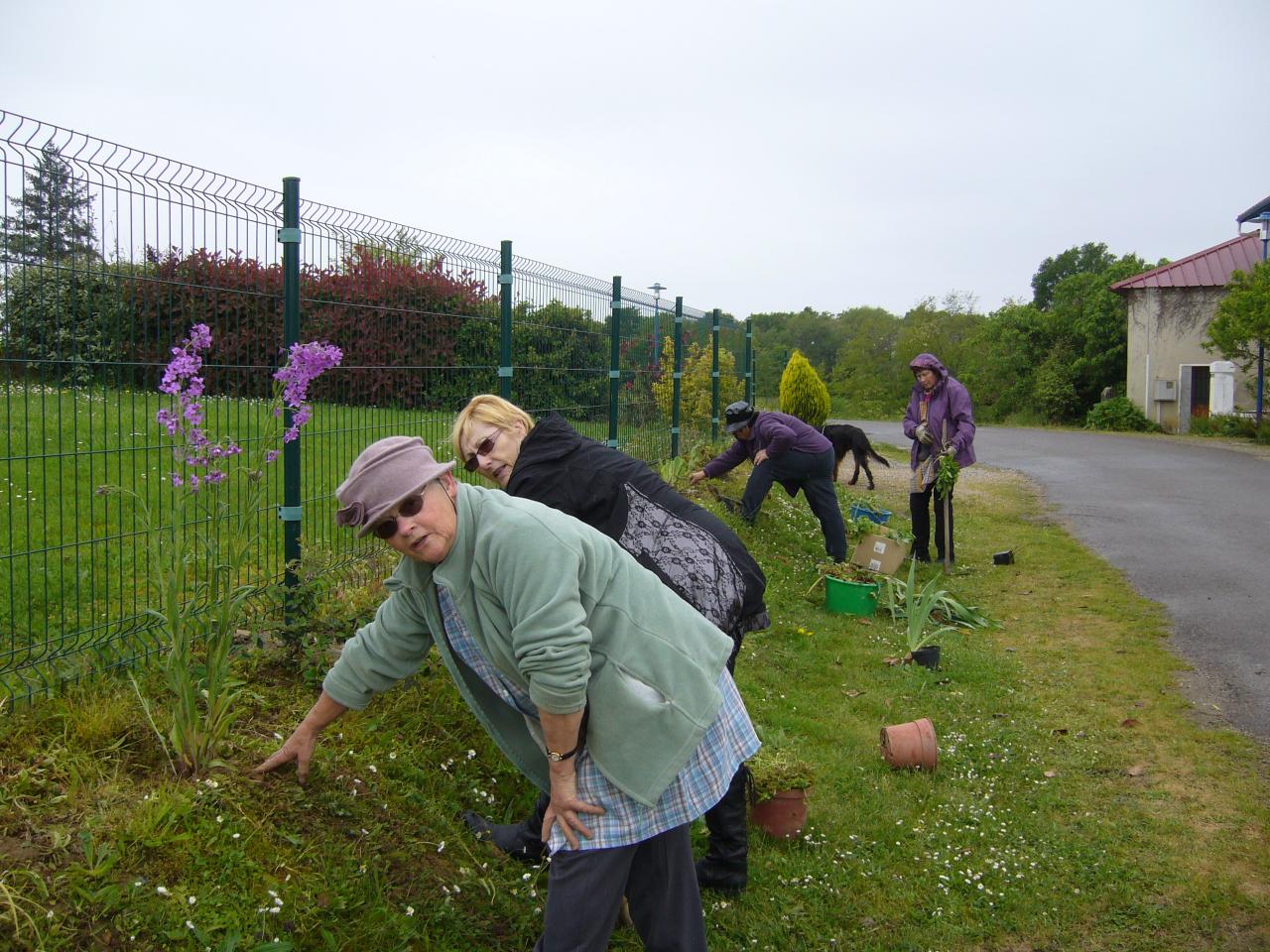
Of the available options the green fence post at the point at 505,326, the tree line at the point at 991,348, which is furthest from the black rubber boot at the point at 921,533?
the tree line at the point at 991,348

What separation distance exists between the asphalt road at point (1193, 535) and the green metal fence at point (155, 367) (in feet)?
16.2

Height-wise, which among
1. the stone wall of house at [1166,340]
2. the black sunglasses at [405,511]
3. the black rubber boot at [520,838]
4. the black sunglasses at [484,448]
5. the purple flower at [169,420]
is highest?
the stone wall of house at [1166,340]

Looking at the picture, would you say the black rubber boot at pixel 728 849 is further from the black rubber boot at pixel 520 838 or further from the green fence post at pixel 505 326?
the green fence post at pixel 505 326

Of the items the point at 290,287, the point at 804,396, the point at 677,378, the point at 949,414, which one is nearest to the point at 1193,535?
the point at 949,414

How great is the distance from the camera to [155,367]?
409cm

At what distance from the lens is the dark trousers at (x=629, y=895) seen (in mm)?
2477

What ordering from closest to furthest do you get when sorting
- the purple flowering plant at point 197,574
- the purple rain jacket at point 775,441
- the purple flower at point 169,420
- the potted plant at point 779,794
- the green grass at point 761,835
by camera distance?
the green grass at point 761,835 → the purple flowering plant at point 197,574 → the purple flower at point 169,420 → the potted plant at point 779,794 → the purple rain jacket at point 775,441

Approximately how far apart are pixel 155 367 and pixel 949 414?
7.10 meters

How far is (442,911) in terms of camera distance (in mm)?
3281

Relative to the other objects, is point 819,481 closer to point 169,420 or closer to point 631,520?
point 631,520

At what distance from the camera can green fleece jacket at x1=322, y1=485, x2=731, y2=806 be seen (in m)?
2.30

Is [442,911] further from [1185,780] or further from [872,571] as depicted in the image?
[872,571]

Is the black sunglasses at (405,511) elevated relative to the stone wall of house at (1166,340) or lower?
lower

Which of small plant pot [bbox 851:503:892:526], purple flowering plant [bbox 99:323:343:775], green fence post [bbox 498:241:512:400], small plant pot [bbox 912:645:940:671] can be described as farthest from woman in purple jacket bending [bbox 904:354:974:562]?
purple flowering plant [bbox 99:323:343:775]
